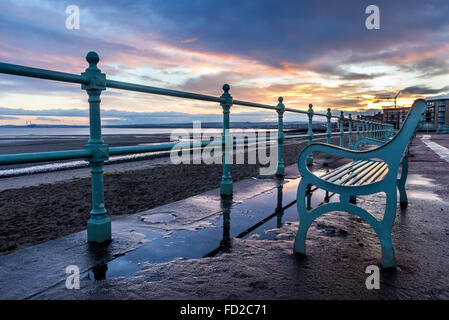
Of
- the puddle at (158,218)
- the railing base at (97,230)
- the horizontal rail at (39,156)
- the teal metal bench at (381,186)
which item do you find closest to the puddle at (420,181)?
the teal metal bench at (381,186)

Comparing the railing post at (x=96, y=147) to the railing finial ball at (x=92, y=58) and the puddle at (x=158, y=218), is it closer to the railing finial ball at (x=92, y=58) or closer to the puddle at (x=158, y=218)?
the railing finial ball at (x=92, y=58)

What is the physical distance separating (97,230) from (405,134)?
2.22 meters

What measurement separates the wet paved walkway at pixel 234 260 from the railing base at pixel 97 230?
0.07 meters

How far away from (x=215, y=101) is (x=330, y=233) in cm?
218

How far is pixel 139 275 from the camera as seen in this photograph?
181cm

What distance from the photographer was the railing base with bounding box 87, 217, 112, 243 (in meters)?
2.32

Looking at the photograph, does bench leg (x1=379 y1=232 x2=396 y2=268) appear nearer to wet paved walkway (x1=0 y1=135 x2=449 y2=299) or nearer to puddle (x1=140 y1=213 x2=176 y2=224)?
wet paved walkway (x1=0 y1=135 x2=449 y2=299)

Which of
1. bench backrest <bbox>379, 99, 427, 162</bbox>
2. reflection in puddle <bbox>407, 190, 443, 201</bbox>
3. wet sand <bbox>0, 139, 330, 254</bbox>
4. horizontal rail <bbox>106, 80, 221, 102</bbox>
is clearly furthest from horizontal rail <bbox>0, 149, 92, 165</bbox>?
reflection in puddle <bbox>407, 190, 443, 201</bbox>

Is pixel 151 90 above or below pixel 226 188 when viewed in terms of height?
above

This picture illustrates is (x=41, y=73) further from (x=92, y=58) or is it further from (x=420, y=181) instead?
(x=420, y=181)

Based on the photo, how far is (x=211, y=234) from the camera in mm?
2533

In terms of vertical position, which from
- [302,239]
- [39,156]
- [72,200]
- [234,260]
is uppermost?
[39,156]

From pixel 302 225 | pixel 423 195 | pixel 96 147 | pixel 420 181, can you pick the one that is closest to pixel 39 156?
pixel 96 147
